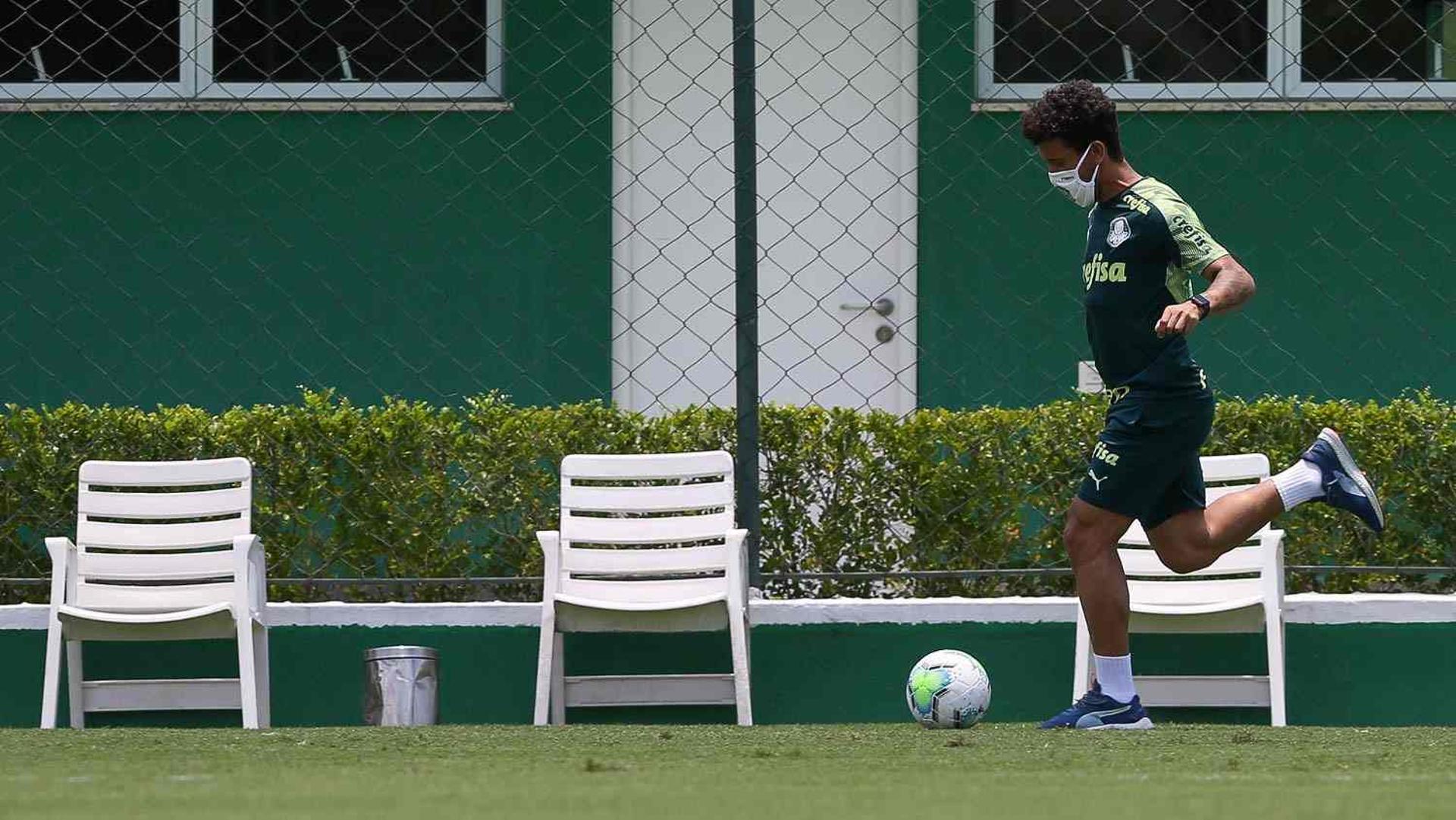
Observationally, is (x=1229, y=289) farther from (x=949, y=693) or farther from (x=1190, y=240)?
(x=949, y=693)

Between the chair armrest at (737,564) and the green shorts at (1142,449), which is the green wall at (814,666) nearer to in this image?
the chair armrest at (737,564)

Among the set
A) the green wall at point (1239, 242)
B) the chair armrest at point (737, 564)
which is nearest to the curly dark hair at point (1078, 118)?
the chair armrest at point (737, 564)

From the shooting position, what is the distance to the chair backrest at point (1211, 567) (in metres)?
6.24

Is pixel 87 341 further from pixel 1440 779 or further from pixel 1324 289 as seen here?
pixel 1440 779

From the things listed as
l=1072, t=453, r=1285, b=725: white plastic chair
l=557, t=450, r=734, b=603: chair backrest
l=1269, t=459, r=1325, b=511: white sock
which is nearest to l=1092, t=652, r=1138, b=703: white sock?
l=1072, t=453, r=1285, b=725: white plastic chair

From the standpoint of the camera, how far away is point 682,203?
8.12 m

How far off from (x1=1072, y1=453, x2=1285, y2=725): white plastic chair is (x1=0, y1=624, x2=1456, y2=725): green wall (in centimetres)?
10

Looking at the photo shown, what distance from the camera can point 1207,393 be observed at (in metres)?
5.43

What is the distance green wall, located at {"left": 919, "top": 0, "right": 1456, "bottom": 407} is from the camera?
8062 mm

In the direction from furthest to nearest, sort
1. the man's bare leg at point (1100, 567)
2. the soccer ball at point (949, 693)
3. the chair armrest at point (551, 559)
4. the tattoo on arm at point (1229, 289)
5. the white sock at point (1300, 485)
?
the chair armrest at point (551, 559)
the white sock at point (1300, 485)
the soccer ball at point (949, 693)
the man's bare leg at point (1100, 567)
the tattoo on arm at point (1229, 289)

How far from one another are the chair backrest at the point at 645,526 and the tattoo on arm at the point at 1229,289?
5.86 feet

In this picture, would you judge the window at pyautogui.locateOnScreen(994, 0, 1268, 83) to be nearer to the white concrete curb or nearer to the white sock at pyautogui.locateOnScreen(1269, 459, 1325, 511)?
the white concrete curb

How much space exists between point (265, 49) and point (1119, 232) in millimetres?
4135

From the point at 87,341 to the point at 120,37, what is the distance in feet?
4.03
